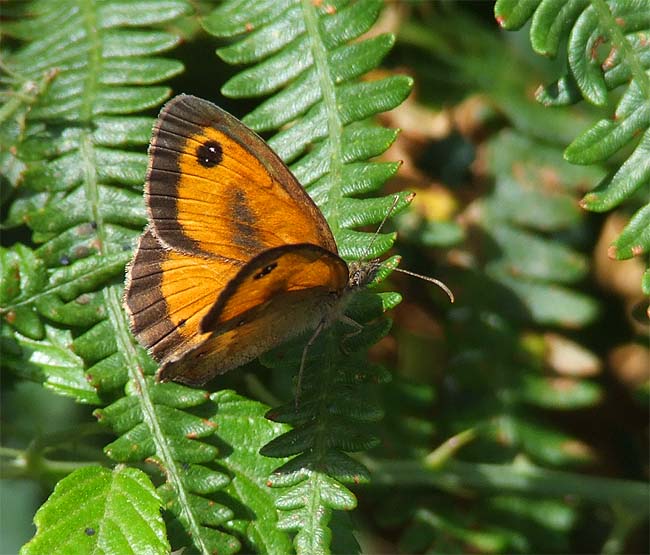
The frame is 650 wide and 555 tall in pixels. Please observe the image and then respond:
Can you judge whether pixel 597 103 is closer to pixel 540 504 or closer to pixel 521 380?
pixel 521 380

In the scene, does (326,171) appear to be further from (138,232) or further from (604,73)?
(604,73)

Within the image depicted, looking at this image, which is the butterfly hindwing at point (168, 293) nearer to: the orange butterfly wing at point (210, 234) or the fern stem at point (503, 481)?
the orange butterfly wing at point (210, 234)

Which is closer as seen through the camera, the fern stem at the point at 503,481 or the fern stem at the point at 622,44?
the fern stem at the point at 622,44

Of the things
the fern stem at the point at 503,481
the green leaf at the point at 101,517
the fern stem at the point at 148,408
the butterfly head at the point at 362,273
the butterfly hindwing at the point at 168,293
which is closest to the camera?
the green leaf at the point at 101,517

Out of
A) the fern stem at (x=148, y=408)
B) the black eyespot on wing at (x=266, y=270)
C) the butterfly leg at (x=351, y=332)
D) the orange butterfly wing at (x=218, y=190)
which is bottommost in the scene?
the fern stem at (x=148, y=408)

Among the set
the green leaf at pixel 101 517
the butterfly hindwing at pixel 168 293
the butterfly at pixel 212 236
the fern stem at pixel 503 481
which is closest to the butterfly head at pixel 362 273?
the butterfly at pixel 212 236

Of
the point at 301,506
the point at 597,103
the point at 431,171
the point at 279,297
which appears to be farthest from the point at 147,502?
the point at 431,171
